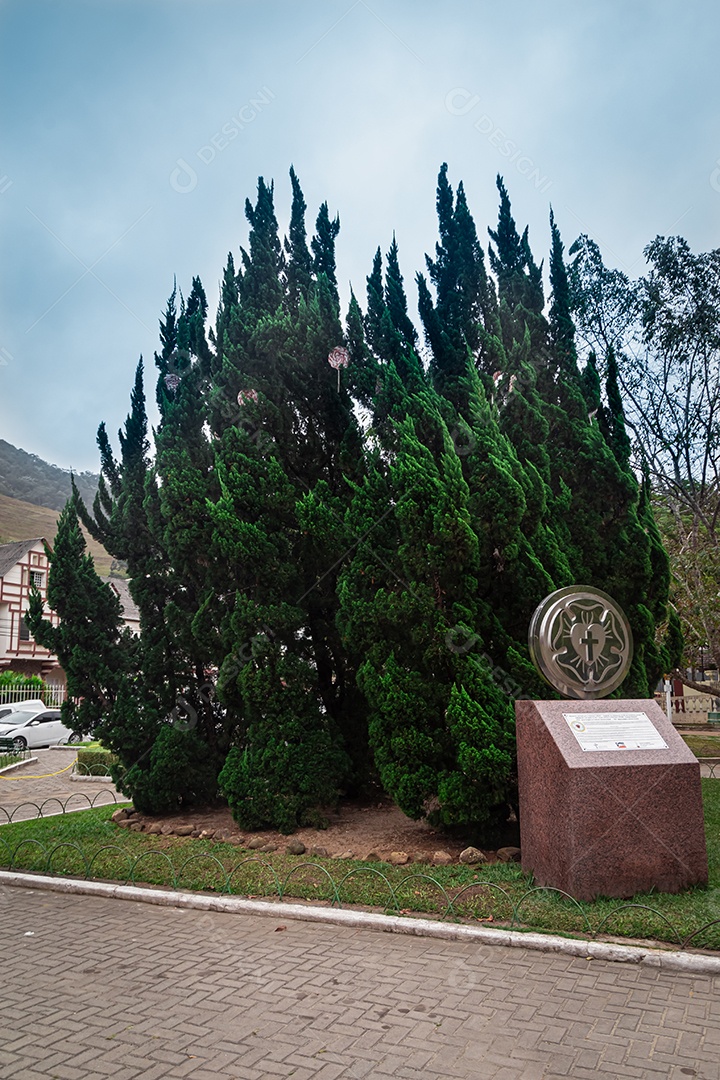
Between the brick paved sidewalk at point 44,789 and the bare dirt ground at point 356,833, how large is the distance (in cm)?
272

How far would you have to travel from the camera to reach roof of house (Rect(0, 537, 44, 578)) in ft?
121

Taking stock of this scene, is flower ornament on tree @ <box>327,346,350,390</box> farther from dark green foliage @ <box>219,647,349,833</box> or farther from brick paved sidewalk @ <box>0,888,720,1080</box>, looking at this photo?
brick paved sidewalk @ <box>0,888,720,1080</box>

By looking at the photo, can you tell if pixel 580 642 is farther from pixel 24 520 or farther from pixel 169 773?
pixel 24 520

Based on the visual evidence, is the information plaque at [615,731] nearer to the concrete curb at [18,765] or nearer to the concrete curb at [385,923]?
the concrete curb at [385,923]

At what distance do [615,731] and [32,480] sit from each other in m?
139

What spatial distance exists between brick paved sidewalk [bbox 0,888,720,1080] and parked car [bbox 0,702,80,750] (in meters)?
20.7

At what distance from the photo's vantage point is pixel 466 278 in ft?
37.6

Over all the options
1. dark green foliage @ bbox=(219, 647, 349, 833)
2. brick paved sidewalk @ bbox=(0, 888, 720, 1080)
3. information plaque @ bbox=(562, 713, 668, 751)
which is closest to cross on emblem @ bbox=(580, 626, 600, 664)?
information plaque @ bbox=(562, 713, 668, 751)

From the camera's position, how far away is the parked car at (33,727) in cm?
2475

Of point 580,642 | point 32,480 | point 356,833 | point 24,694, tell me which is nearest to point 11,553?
point 24,694

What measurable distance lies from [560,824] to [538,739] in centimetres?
74

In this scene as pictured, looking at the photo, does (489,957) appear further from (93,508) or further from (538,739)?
(93,508)

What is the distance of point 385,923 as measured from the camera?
5824 mm

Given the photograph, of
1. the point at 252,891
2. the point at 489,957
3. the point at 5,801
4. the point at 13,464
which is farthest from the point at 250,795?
the point at 13,464
